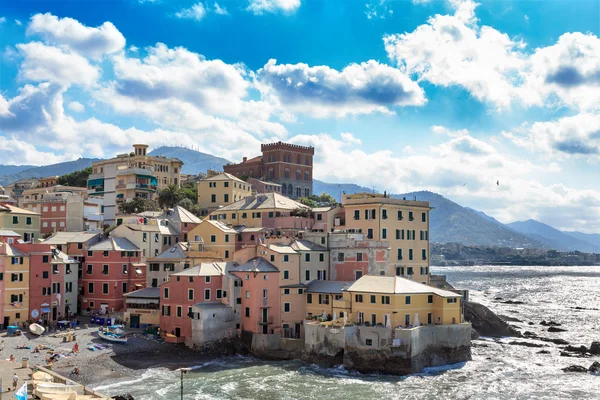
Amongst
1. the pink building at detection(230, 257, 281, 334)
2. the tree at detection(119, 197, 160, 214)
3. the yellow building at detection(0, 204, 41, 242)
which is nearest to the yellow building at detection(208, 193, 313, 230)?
the pink building at detection(230, 257, 281, 334)

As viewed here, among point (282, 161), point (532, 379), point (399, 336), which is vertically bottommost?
point (532, 379)

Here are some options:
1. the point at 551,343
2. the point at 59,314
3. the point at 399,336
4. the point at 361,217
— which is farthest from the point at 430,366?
the point at 59,314

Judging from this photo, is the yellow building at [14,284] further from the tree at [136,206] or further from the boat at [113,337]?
the tree at [136,206]

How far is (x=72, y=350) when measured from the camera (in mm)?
68562

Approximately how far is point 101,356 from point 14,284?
56.0ft

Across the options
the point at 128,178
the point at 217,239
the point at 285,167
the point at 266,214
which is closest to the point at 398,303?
the point at 217,239

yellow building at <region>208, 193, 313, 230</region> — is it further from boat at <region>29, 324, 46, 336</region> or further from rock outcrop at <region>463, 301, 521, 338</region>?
boat at <region>29, 324, 46, 336</region>

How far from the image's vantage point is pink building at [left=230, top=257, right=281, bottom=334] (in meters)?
74.6

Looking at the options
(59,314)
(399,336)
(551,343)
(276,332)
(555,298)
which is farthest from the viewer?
(555,298)

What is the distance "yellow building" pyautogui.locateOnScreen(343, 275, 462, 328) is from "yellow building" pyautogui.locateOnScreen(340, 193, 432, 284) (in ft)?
41.1

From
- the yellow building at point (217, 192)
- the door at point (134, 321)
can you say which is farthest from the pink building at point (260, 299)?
the yellow building at point (217, 192)

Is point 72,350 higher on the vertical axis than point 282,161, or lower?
lower

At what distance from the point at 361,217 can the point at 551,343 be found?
31.3 meters

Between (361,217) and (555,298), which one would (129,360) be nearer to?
(361,217)
